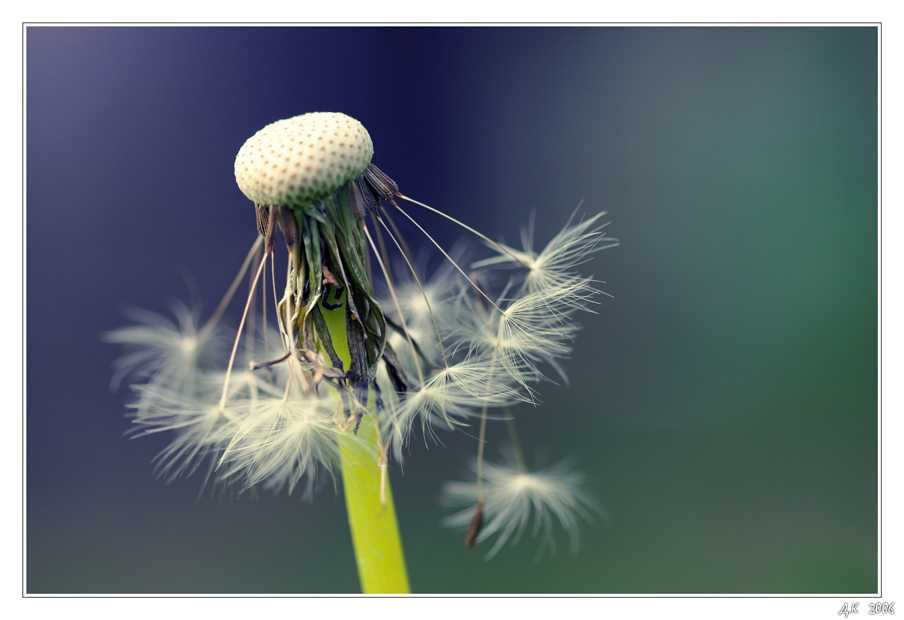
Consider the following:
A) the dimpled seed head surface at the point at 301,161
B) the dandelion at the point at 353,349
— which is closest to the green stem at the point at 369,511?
the dandelion at the point at 353,349

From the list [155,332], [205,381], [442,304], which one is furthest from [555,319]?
[155,332]

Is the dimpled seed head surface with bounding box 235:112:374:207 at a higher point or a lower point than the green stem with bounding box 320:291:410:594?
higher

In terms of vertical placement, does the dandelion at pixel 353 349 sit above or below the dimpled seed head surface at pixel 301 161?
below

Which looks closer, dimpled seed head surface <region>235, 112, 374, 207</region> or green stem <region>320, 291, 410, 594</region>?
dimpled seed head surface <region>235, 112, 374, 207</region>

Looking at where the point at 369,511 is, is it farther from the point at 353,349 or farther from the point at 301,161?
the point at 301,161

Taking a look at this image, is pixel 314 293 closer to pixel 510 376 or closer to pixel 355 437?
pixel 355 437

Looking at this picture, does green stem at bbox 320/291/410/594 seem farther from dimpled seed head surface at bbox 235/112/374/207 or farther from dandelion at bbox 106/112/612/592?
dimpled seed head surface at bbox 235/112/374/207

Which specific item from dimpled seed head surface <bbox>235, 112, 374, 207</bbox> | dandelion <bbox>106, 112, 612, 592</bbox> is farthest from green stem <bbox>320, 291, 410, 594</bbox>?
dimpled seed head surface <bbox>235, 112, 374, 207</bbox>

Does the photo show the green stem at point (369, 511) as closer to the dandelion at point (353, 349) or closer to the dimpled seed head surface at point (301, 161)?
the dandelion at point (353, 349)
